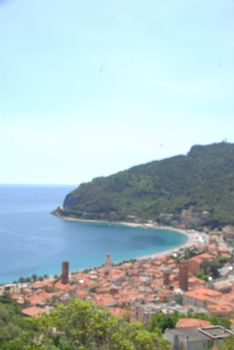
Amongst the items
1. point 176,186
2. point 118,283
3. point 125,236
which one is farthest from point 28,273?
point 176,186

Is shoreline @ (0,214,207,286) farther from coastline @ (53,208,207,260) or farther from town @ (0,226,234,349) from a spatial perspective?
town @ (0,226,234,349)

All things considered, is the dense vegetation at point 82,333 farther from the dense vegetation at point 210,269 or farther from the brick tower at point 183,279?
the dense vegetation at point 210,269

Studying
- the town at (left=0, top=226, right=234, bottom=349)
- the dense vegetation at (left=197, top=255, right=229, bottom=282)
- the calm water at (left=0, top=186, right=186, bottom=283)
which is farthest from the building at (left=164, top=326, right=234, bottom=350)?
the calm water at (left=0, top=186, right=186, bottom=283)

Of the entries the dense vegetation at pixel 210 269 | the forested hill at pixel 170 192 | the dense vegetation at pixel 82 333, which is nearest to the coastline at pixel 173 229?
the forested hill at pixel 170 192

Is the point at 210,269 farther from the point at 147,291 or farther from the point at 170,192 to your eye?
the point at 170,192

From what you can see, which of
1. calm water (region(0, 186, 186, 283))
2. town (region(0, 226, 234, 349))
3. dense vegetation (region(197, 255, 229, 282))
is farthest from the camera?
calm water (region(0, 186, 186, 283))

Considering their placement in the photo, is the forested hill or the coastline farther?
the forested hill
